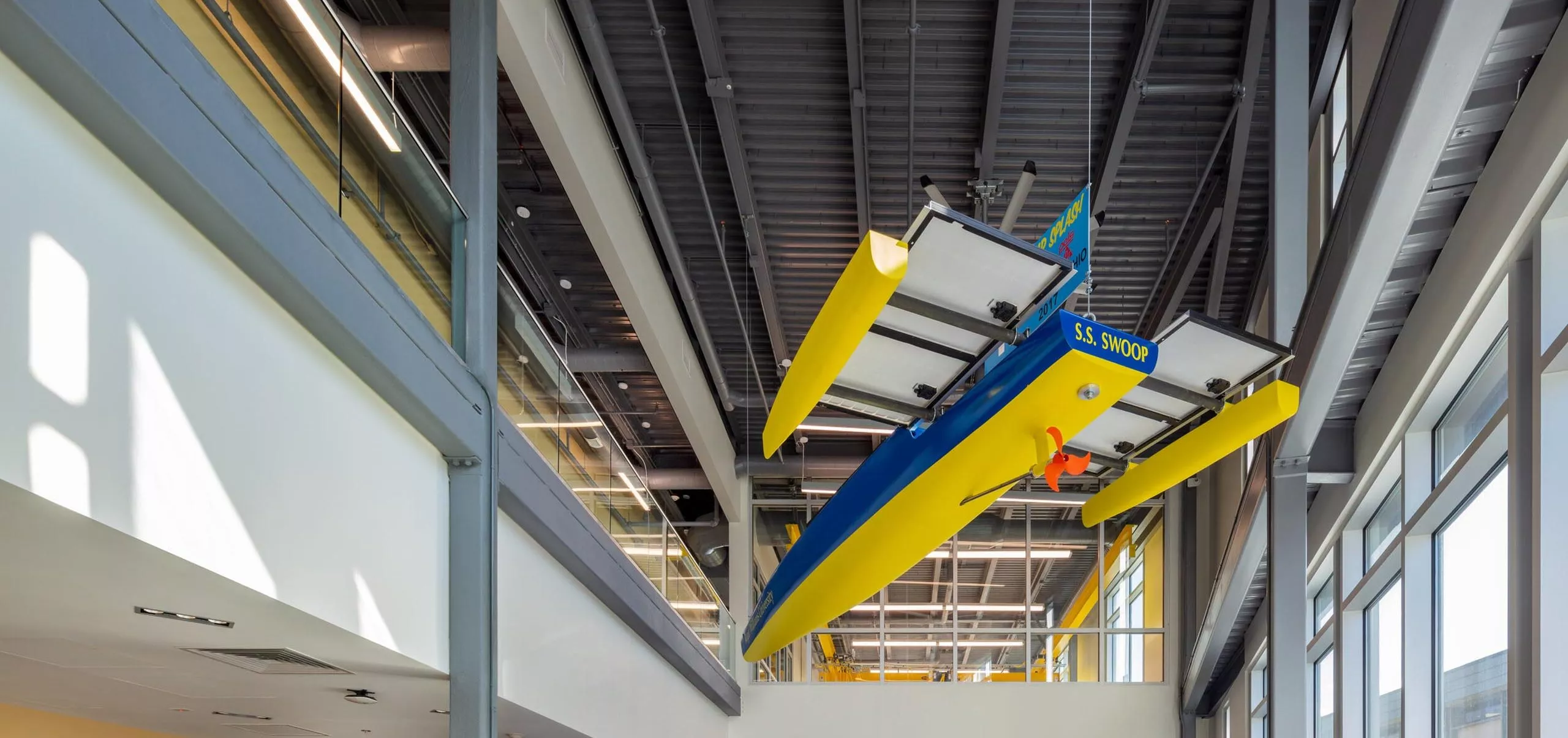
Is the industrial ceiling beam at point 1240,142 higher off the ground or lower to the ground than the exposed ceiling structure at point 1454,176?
higher

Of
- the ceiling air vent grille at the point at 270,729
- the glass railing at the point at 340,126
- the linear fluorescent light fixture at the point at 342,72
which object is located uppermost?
the linear fluorescent light fixture at the point at 342,72

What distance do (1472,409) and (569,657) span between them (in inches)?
218

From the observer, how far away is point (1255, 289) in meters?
12.1

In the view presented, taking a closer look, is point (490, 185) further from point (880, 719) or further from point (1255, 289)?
point (880, 719)

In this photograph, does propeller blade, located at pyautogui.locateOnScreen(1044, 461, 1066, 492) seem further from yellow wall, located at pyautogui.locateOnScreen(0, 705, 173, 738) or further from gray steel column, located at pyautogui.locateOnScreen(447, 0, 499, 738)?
yellow wall, located at pyautogui.locateOnScreen(0, 705, 173, 738)

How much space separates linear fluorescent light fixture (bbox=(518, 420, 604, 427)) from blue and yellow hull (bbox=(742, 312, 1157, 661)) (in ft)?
5.33

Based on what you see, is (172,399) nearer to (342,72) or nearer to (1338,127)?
(342,72)

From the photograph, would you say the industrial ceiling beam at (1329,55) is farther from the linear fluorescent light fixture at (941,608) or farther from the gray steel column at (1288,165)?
the linear fluorescent light fixture at (941,608)

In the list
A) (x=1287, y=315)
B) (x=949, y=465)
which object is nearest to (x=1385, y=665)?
(x=1287, y=315)

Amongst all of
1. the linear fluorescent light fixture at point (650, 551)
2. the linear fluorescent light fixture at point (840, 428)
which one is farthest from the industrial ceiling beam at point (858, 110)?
the linear fluorescent light fixture at point (840, 428)

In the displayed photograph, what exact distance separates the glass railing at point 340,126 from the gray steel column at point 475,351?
0.16 m

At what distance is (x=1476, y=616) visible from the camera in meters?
6.79

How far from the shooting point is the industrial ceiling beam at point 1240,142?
8.08 m

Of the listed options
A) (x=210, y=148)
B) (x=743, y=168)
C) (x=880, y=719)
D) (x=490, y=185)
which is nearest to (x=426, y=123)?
(x=743, y=168)
